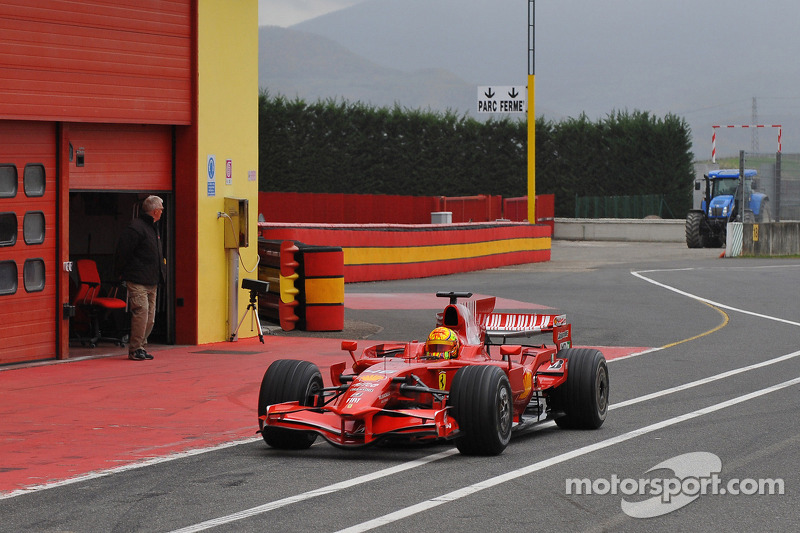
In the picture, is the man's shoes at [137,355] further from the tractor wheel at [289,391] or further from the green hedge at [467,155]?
the green hedge at [467,155]

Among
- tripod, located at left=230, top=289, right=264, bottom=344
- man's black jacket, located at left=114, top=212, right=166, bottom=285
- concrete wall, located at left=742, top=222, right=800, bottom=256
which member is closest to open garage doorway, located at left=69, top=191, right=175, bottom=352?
tripod, located at left=230, top=289, right=264, bottom=344

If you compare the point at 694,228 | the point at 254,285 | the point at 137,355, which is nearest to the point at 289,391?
the point at 137,355

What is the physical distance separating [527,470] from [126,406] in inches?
186

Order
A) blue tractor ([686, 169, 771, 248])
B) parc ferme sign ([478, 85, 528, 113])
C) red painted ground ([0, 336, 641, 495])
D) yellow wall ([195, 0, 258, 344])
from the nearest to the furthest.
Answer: red painted ground ([0, 336, 641, 495])
yellow wall ([195, 0, 258, 344])
parc ferme sign ([478, 85, 528, 113])
blue tractor ([686, 169, 771, 248])

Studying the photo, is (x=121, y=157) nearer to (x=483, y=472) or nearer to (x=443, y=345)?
(x=443, y=345)

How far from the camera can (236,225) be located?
16891mm

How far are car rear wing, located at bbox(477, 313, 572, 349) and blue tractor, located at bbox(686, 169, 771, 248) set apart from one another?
32.2 meters

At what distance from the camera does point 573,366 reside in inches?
408

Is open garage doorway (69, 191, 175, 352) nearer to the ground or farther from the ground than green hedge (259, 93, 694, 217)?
Answer: nearer to the ground

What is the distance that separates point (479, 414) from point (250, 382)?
16.7ft

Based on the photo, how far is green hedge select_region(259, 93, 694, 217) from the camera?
179ft

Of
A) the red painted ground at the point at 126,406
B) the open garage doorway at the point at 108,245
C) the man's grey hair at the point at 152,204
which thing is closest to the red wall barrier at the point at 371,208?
the open garage doorway at the point at 108,245

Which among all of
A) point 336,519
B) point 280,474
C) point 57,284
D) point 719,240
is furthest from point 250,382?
point 719,240

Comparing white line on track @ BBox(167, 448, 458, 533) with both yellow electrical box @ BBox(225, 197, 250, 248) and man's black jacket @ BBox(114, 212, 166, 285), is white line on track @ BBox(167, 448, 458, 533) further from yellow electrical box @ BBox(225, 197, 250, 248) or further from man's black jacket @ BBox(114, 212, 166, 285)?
yellow electrical box @ BBox(225, 197, 250, 248)
